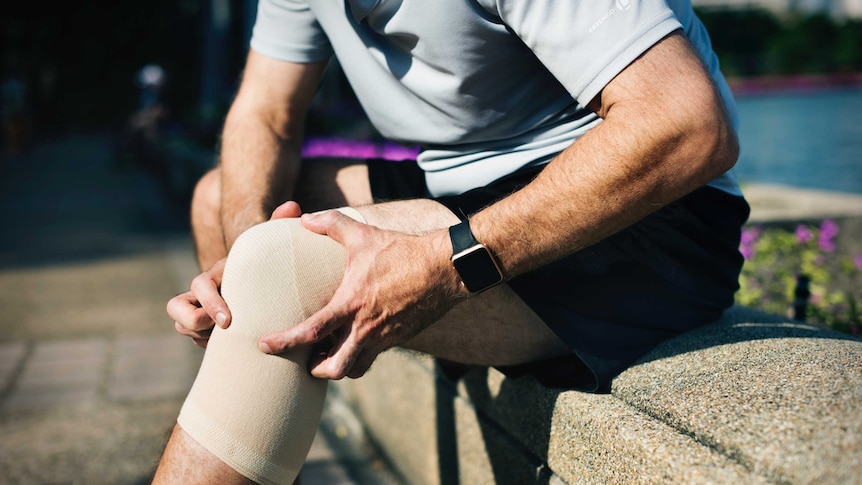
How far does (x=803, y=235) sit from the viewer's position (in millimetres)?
3113

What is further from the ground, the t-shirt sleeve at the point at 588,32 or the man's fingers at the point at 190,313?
the t-shirt sleeve at the point at 588,32

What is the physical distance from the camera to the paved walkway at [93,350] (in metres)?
2.62

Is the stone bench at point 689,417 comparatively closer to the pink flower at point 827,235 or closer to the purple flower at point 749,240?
the purple flower at point 749,240

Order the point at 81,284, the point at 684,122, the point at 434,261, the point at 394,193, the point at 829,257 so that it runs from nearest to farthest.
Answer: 1. the point at 684,122
2. the point at 434,261
3. the point at 394,193
4. the point at 829,257
5. the point at 81,284

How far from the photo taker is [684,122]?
116 cm

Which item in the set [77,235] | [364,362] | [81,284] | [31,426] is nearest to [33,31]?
[77,235]

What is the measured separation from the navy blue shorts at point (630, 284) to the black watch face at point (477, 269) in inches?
5.5

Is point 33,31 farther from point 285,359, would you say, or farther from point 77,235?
point 285,359

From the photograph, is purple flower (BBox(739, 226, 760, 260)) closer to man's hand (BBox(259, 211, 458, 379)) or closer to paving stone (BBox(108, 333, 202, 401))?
man's hand (BBox(259, 211, 458, 379))

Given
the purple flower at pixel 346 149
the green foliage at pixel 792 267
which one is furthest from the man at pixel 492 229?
the purple flower at pixel 346 149

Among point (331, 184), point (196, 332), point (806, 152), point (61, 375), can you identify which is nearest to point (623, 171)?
point (196, 332)

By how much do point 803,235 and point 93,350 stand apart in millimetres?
3225

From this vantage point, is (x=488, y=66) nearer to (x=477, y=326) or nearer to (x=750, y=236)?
(x=477, y=326)

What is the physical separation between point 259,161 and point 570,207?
3.19 ft
